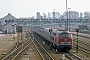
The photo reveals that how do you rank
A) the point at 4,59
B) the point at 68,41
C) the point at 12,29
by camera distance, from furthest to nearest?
the point at 12,29 → the point at 68,41 → the point at 4,59

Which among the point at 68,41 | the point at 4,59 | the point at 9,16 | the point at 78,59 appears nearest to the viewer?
the point at 78,59

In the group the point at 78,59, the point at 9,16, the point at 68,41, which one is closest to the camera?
the point at 78,59

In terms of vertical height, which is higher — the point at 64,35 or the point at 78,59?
the point at 64,35

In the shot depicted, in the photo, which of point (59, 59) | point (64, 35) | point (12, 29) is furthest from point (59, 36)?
point (12, 29)

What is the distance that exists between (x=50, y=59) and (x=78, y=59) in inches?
130

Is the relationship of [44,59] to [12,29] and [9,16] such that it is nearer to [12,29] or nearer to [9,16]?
[12,29]

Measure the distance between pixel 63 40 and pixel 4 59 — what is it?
9.58 metres

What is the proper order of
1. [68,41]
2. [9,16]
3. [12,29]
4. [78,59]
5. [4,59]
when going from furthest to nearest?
1. [9,16]
2. [12,29]
3. [68,41]
4. [4,59]
5. [78,59]

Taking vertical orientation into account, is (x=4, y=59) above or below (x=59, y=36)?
below

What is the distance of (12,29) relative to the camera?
10569cm

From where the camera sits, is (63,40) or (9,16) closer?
(63,40)

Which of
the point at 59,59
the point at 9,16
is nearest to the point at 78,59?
the point at 59,59

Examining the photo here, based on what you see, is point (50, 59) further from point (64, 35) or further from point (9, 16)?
point (9, 16)

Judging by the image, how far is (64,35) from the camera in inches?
1421
